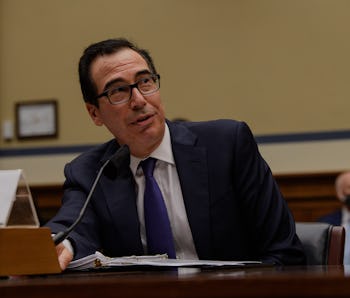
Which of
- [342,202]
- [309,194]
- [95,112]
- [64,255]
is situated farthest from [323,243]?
[309,194]

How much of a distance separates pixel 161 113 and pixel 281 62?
2.95m

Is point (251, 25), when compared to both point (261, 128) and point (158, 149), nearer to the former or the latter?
point (261, 128)

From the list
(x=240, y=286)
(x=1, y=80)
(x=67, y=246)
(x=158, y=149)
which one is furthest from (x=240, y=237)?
(x=1, y=80)

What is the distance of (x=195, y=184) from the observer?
2.54m

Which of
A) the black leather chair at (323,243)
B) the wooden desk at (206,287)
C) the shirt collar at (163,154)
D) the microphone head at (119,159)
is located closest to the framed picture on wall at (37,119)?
the shirt collar at (163,154)

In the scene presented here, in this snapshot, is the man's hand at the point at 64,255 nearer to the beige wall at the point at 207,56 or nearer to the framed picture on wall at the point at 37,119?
the beige wall at the point at 207,56

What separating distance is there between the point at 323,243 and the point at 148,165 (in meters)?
0.70

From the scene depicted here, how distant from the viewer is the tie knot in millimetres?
2590

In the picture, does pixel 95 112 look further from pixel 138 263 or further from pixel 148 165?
pixel 138 263

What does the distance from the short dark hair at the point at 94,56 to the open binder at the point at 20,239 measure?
1.06 m

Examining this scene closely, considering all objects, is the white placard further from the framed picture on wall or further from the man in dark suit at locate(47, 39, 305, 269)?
the framed picture on wall

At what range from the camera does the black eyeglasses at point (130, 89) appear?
8.53ft

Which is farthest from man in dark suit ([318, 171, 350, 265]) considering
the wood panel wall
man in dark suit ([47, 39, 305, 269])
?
man in dark suit ([47, 39, 305, 269])

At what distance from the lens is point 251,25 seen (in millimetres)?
5477
